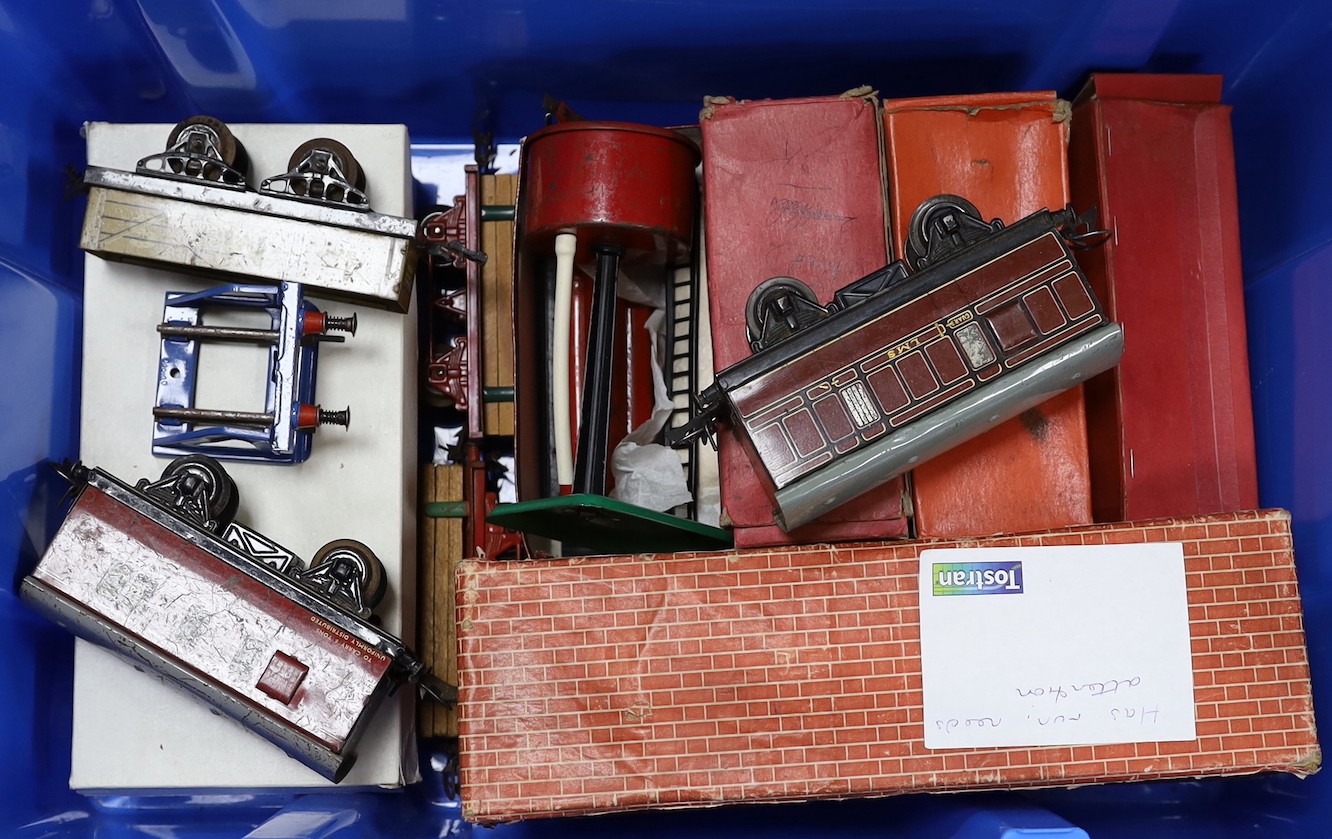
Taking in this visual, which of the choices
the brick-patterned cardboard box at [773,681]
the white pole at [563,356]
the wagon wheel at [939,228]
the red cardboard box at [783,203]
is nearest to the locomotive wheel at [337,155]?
the white pole at [563,356]

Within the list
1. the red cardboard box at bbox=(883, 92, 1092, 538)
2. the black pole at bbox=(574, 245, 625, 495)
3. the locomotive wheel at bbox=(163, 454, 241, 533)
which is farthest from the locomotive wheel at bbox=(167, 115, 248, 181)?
the red cardboard box at bbox=(883, 92, 1092, 538)

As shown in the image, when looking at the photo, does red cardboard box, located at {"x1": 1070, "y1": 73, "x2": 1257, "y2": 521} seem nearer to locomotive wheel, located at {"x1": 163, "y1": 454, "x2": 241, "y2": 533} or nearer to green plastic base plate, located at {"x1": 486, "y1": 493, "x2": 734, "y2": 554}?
green plastic base plate, located at {"x1": 486, "y1": 493, "x2": 734, "y2": 554}

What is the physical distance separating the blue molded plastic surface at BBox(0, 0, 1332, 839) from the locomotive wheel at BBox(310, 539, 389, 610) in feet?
0.89

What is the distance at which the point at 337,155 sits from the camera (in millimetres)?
1139

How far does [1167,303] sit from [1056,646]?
0.38 meters

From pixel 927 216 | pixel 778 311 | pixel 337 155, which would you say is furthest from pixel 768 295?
pixel 337 155

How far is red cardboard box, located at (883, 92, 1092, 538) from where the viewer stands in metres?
0.98

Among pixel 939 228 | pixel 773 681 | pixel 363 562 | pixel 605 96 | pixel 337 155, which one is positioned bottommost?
pixel 773 681

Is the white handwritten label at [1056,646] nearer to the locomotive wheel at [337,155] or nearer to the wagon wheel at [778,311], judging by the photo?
the wagon wheel at [778,311]

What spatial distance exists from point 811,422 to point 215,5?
2.72 ft

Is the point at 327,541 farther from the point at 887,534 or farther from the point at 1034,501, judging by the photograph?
the point at 1034,501

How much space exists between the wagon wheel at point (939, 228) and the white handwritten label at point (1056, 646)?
29cm

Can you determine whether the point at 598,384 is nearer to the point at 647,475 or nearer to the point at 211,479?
the point at 647,475

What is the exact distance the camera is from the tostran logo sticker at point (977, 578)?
93 centimetres
